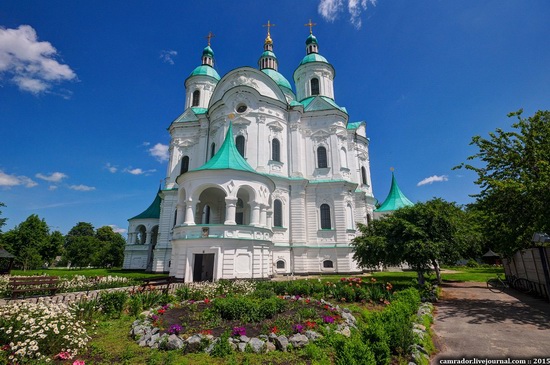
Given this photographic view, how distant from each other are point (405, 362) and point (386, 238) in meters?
11.1

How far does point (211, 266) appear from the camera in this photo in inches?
791

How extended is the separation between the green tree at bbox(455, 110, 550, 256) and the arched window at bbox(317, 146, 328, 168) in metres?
16.9

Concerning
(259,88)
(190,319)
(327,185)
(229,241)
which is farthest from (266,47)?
(190,319)

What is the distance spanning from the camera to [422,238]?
1493cm

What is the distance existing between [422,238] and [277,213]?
1383cm

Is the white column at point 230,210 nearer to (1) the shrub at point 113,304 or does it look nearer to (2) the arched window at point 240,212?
(2) the arched window at point 240,212

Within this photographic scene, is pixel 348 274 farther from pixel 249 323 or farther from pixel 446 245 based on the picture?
pixel 249 323

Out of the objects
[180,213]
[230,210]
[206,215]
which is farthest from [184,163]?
[230,210]

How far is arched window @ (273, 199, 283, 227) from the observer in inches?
1033

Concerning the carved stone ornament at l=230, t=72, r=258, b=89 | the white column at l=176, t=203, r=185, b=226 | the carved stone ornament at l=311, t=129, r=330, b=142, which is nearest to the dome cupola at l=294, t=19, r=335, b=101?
the carved stone ornament at l=311, t=129, r=330, b=142

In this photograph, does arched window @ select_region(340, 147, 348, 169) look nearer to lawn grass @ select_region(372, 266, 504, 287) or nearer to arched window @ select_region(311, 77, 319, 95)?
arched window @ select_region(311, 77, 319, 95)

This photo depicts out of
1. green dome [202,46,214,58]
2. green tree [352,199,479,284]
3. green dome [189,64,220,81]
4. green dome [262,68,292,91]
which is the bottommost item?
green tree [352,199,479,284]

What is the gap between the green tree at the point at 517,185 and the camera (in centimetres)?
1003

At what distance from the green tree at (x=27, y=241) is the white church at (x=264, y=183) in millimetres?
15815
